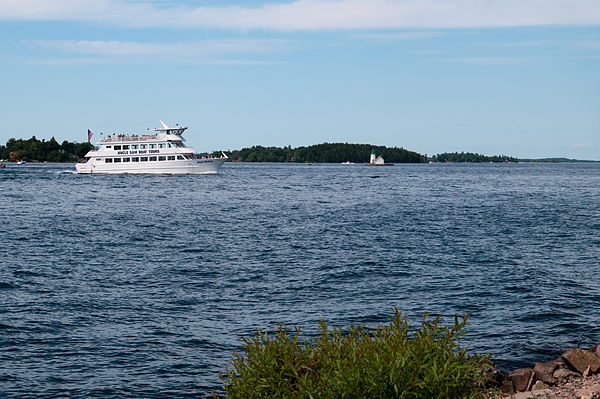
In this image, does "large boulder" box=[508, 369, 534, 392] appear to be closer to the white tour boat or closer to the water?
the water

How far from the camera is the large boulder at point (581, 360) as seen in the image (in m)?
11.1

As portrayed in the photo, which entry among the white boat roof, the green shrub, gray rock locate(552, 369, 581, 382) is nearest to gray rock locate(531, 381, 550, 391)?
gray rock locate(552, 369, 581, 382)

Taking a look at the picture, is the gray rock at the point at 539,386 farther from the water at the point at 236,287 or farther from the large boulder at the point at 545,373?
the water at the point at 236,287

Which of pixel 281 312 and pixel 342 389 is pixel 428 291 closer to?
pixel 281 312

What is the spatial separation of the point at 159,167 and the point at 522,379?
10330 centimetres

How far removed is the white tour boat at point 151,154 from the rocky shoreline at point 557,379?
100489mm

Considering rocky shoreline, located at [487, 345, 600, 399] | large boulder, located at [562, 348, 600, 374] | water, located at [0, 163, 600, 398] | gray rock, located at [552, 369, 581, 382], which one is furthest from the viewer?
water, located at [0, 163, 600, 398]

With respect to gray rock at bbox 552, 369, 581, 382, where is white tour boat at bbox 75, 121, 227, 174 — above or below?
above

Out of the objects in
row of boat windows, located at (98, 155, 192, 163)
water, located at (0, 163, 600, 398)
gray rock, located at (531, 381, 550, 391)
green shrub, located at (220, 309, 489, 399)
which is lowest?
water, located at (0, 163, 600, 398)

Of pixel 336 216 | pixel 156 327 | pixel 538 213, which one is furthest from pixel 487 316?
pixel 538 213

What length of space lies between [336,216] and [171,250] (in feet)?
66.0

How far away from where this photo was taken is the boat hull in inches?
4284

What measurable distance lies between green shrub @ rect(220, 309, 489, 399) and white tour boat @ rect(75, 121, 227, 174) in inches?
4022

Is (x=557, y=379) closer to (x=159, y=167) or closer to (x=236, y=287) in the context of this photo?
(x=236, y=287)
